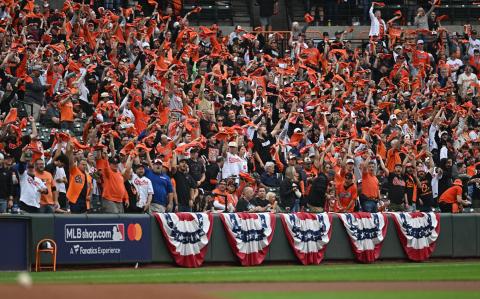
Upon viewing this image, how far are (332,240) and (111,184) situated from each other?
19.2ft

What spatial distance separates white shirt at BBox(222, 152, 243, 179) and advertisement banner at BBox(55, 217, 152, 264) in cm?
392

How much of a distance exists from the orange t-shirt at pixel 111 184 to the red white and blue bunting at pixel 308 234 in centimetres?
405

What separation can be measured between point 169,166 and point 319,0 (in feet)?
66.2

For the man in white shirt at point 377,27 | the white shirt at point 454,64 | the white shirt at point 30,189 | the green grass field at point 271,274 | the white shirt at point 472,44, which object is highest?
the man in white shirt at point 377,27

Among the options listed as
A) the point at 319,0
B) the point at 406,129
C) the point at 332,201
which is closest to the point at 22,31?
the point at 332,201

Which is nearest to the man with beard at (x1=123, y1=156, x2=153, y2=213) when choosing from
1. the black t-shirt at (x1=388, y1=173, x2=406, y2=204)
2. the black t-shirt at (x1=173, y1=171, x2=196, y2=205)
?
the black t-shirt at (x1=173, y1=171, x2=196, y2=205)

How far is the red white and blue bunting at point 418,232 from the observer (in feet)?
90.7

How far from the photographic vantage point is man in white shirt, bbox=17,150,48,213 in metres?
22.8

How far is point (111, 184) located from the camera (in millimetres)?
23906

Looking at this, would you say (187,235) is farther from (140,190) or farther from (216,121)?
(216,121)

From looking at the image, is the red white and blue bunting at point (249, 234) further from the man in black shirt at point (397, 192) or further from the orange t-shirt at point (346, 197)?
the man in black shirt at point (397, 192)

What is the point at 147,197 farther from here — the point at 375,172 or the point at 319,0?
the point at 319,0

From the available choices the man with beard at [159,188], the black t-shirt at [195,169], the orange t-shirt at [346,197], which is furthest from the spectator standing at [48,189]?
the orange t-shirt at [346,197]

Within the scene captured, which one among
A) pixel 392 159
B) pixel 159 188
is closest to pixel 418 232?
pixel 392 159
